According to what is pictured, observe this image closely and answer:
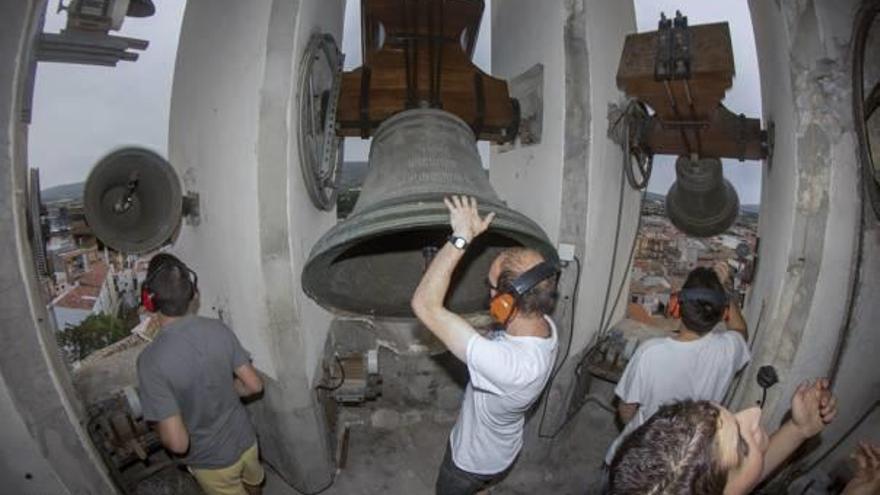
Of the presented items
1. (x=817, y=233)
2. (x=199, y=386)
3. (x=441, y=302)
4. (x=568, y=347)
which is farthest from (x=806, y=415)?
(x=199, y=386)

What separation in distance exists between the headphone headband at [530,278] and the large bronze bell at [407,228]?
85mm

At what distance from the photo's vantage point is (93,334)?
10.9 feet

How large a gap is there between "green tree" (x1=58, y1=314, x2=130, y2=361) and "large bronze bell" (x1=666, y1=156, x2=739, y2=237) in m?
4.26

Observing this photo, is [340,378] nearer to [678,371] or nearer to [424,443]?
[424,443]

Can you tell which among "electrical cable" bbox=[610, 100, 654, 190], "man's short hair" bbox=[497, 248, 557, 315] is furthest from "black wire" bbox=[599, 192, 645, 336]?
"man's short hair" bbox=[497, 248, 557, 315]

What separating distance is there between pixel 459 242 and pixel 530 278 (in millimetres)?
268

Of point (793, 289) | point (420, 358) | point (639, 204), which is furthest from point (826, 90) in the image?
point (420, 358)

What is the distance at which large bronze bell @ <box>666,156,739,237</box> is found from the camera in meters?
3.69

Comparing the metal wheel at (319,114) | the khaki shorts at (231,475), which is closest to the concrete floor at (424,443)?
the khaki shorts at (231,475)

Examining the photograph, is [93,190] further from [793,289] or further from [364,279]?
[793,289]

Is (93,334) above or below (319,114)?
below

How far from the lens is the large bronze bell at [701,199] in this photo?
145 inches

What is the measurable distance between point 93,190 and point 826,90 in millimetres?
3178

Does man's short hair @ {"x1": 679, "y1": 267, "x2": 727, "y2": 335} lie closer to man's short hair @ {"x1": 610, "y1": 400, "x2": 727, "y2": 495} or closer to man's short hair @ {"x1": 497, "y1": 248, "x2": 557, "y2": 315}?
man's short hair @ {"x1": 497, "y1": 248, "x2": 557, "y2": 315}
